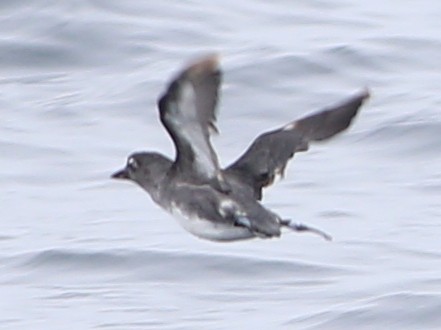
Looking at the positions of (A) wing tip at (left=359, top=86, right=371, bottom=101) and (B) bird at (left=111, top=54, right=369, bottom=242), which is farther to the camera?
(A) wing tip at (left=359, top=86, right=371, bottom=101)

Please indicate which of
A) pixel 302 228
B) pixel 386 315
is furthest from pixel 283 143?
pixel 386 315

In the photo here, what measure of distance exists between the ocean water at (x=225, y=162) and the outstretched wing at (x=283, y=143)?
0.13 metres

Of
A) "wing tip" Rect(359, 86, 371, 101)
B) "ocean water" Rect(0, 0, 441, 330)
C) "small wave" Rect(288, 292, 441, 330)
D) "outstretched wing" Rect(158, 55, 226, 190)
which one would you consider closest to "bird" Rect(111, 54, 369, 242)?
"outstretched wing" Rect(158, 55, 226, 190)

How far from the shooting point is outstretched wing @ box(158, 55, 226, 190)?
8.38 meters

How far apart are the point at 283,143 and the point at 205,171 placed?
80 cm

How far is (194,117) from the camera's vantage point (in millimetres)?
8547

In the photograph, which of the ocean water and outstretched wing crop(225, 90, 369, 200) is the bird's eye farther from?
the ocean water

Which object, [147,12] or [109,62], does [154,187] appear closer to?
[109,62]

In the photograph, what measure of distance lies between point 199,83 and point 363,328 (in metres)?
3.45

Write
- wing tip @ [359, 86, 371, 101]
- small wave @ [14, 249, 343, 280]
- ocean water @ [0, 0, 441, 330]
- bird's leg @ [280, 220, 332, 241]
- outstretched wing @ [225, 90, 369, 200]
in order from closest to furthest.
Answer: bird's leg @ [280, 220, 332, 241], outstretched wing @ [225, 90, 369, 200], wing tip @ [359, 86, 371, 101], ocean water @ [0, 0, 441, 330], small wave @ [14, 249, 343, 280]

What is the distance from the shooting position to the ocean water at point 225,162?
40.8ft

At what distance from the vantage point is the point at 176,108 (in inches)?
334


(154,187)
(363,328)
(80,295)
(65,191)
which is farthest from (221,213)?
(65,191)

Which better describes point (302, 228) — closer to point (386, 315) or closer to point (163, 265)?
point (386, 315)
